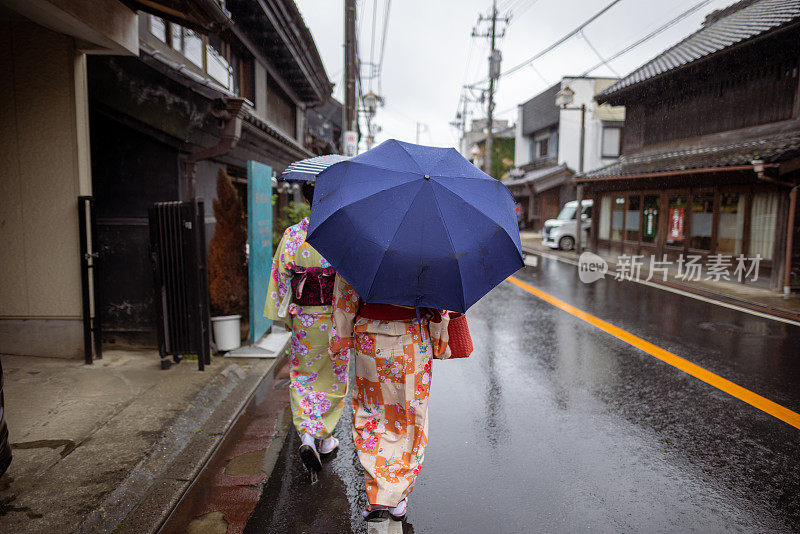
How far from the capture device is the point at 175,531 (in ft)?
9.38

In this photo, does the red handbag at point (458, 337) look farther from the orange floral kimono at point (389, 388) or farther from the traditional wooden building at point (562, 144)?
the traditional wooden building at point (562, 144)

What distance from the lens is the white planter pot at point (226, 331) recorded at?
5.98 metres

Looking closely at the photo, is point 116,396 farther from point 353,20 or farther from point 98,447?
point 353,20

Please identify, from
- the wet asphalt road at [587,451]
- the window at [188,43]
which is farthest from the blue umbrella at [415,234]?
the window at [188,43]

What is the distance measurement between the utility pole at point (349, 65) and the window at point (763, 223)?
10.9 meters

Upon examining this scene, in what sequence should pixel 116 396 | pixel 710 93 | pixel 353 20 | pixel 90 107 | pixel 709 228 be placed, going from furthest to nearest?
pixel 710 93 < pixel 709 228 < pixel 353 20 < pixel 90 107 < pixel 116 396

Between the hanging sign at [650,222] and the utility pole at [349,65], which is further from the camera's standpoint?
the hanging sign at [650,222]

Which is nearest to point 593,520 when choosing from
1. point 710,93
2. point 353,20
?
point 353,20

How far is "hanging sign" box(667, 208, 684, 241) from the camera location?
51.3ft

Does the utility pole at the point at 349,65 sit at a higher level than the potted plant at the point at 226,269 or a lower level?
higher

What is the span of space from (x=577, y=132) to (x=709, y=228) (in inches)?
807

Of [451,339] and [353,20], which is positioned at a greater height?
[353,20]

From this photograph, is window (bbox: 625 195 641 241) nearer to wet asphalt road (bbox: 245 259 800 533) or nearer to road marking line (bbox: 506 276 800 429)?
road marking line (bbox: 506 276 800 429)

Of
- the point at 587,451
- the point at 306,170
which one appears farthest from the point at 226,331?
the point at 587,451
